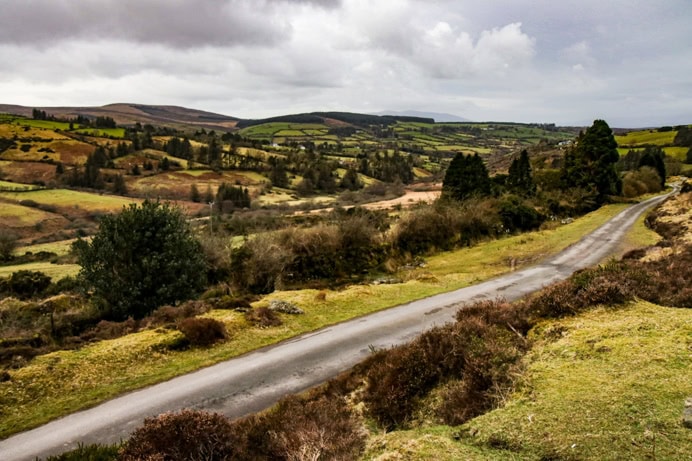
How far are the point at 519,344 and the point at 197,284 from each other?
18770 millimetres

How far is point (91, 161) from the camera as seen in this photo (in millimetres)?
119312

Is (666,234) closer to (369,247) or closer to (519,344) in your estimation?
(369,247)

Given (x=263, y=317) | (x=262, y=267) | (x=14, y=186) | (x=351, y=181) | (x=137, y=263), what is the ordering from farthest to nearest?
(x=351, y=181), (x=14, y=186), (x=262, y=267), (x=137, y=263), (x=263, y=317)

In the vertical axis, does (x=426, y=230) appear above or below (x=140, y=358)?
above

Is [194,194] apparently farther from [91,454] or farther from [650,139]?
[650,139]

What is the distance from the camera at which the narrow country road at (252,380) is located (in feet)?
29.1

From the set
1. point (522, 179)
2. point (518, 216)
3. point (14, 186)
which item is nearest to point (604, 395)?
point (518, 216)

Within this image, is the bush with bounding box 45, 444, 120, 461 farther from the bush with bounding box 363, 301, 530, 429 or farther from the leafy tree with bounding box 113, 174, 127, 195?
the leafy tree with bounding box 113, 174, 127, 195

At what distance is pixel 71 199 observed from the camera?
92438 millimetres

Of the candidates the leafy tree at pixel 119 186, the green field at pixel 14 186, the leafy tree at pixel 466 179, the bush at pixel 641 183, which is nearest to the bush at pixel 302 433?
the leafy tree at pixel 466 179

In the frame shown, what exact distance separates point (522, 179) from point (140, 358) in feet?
174

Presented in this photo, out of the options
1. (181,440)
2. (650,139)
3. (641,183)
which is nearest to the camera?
(181,440)

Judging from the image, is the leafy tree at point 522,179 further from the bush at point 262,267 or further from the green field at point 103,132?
the green field at point 103,132

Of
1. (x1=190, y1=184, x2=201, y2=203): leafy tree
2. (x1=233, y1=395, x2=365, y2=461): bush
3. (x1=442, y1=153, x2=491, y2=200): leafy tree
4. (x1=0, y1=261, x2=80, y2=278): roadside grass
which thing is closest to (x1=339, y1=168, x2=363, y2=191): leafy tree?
(x1=190, y1=184, x2=201, y2=203): leafy tree
